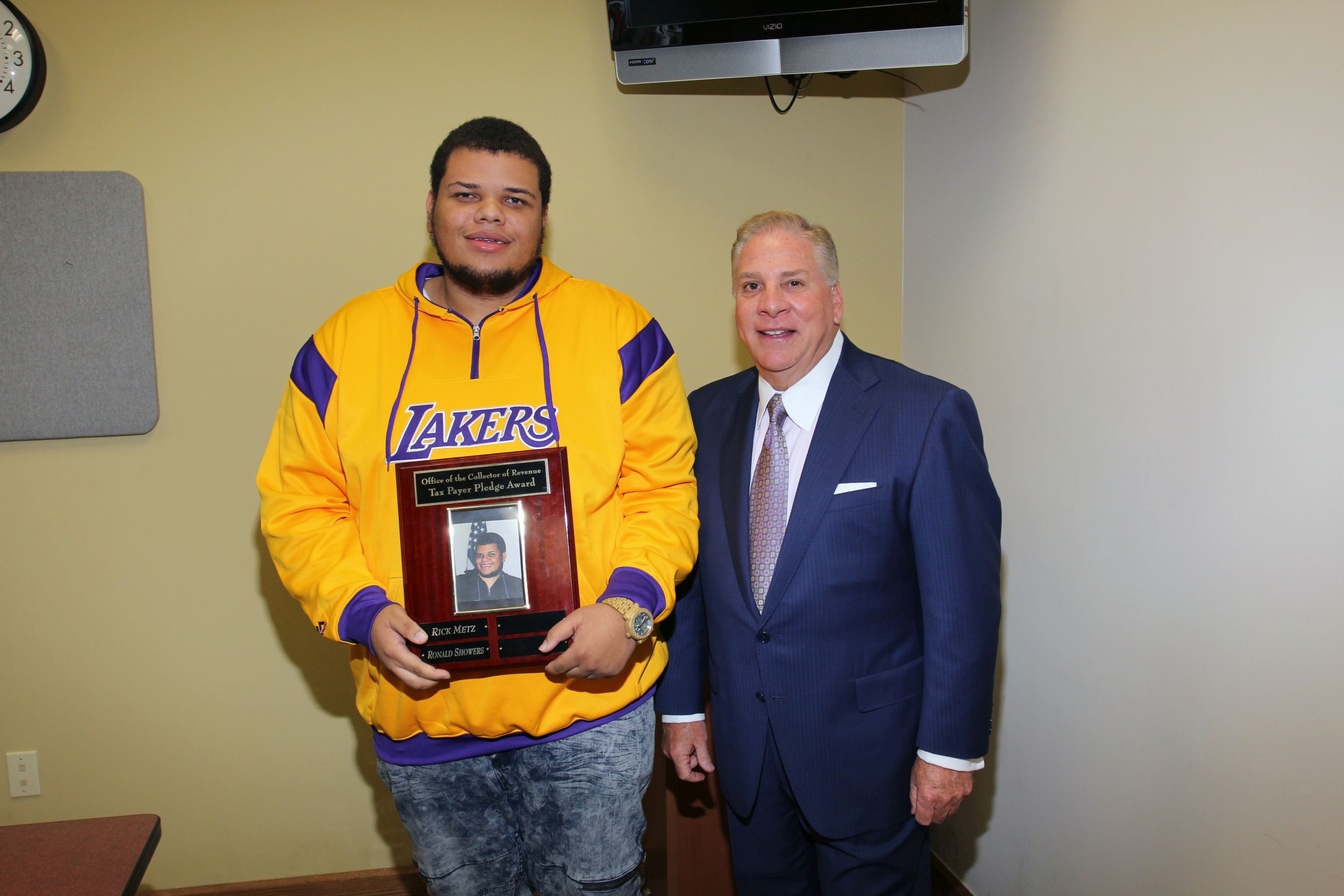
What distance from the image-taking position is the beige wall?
2320 mm

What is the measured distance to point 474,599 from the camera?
147 centimetres

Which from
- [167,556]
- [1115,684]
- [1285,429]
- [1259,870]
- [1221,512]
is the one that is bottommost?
[1259,870]

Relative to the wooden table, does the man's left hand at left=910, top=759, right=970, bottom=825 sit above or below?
below

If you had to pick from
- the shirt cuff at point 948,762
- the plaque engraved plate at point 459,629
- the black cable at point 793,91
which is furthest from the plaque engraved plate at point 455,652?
the black cable at point 793,91

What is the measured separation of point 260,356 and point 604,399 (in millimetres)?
1307

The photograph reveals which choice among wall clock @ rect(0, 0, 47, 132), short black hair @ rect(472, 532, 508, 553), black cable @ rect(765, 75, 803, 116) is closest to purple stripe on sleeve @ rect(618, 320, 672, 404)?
short black hair @ rect(472, 532, 508, 553)

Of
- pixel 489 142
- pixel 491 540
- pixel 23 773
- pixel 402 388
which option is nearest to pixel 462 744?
pixel 491 540

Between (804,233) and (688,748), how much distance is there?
3.53 ft

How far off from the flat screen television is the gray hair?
0.74 meters

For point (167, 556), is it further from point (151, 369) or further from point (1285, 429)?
point (1285, 429)

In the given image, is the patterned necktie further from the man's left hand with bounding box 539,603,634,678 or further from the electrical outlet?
the electrical outlet

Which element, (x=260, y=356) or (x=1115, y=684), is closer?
(x=1115, y=684)

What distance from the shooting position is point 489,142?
1592 millimetres

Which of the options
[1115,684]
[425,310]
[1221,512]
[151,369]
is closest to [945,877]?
[1115,684]
